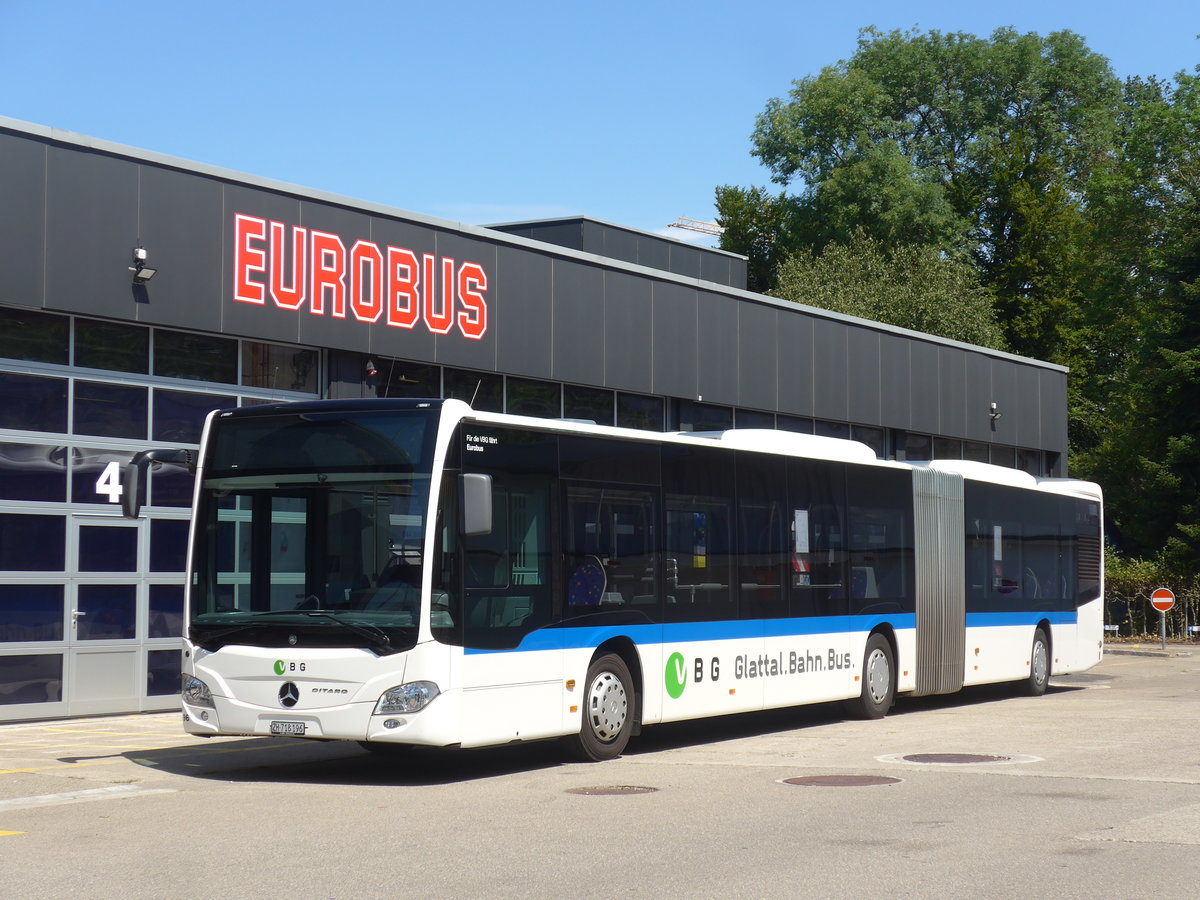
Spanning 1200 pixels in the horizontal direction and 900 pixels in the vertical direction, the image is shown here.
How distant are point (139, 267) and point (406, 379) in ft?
15.1

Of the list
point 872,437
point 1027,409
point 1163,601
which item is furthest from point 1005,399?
point 872,437

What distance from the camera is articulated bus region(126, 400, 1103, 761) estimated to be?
11703 millimetres

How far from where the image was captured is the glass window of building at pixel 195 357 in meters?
18.9

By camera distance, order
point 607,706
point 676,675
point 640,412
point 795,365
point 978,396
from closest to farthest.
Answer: point 607,706 → point 676,675 → point 640,412 → point 795,365 → point 978,396

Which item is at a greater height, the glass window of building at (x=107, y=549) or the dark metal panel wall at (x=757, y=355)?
the dark metal panel wall at (x=757, y=355)

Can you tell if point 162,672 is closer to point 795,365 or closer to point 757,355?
point 757,355

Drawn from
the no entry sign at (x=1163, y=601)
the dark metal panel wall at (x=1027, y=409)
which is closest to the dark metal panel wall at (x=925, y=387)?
the dark metal panel wall at (x=1027, y=409)

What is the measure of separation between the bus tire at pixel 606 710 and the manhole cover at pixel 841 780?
6.55ft

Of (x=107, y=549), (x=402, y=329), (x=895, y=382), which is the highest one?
(x=895, y=382)

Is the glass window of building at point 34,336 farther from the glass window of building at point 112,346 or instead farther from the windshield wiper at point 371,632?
the windshield wiper at point 371,632

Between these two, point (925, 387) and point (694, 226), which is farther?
point (694, 226)

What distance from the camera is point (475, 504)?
11.6m

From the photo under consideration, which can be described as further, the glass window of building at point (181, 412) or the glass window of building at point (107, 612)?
the glass window of building at point (181, 412)

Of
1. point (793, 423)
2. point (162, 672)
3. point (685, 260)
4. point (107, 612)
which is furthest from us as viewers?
point (685, 260)
